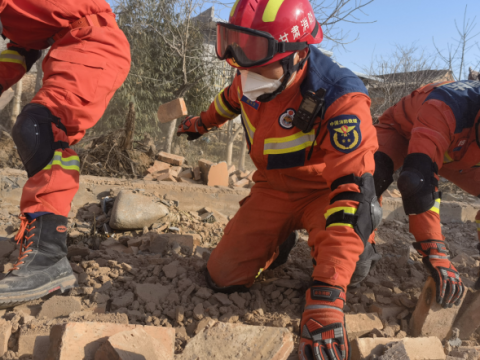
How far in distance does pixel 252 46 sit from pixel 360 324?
5.40ft

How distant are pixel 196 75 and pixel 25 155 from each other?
794 centimetres

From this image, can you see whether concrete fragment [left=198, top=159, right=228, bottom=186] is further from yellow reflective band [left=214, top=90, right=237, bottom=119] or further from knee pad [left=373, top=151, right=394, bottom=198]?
knee pad [left=373, top=151, right=394, bottom=198]

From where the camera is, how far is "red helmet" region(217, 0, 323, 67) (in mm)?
1932

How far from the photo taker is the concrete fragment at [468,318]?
2248 mm

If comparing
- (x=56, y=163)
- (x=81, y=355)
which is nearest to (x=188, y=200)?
(x=56, y=163)

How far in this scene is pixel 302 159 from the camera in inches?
90.7

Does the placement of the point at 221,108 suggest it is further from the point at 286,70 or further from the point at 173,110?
the point at 286,70

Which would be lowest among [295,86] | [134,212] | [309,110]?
[134,212]

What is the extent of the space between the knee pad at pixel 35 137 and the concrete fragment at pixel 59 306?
740 millimetres

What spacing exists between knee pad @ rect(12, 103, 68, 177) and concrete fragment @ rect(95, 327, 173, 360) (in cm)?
119

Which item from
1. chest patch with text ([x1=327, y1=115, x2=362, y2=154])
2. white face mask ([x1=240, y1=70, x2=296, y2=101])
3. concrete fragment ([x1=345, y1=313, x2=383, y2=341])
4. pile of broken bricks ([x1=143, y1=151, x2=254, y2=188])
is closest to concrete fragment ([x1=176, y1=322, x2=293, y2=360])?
concrete fragment ([x1=345, y1=313, x2=383, y2=341])

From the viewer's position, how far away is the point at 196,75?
31.6 ft

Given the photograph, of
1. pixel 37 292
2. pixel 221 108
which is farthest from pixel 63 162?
pixel 221 108

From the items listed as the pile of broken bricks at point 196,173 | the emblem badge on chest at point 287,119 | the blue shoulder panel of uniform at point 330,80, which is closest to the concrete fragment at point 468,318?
the blue shoulder panel of uniform at point 330,80
